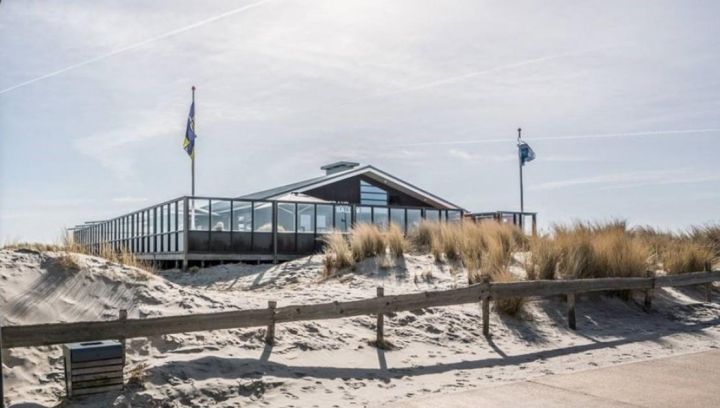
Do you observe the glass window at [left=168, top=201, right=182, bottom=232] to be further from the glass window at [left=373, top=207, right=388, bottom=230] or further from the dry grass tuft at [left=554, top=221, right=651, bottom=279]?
the dry grass tuft at [left=554, top=221, right=651, bottom=279]

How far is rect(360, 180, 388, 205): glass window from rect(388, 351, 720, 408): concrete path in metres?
25.5

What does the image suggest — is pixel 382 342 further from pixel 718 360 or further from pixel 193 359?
pixel 718 360

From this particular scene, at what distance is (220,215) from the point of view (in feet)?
81.5

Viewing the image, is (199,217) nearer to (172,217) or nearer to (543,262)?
(172,217)

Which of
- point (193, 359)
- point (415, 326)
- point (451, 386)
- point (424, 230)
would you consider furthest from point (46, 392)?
point (424, 230)

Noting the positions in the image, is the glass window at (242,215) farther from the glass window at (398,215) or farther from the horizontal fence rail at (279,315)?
the horizontal fence rail at (279,315)

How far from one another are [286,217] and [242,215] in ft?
5.61

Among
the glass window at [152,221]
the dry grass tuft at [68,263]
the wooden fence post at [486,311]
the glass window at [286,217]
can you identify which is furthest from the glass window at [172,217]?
the wooden fence post at [486,311]

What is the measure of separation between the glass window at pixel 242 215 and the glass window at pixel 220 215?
304mm

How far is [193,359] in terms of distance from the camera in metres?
8.98

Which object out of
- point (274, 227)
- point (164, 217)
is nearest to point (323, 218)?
point (274, 227)

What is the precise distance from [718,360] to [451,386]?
4.25m

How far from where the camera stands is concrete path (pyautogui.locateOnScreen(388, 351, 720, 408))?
7.55m

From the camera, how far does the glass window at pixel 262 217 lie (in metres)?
25.5
